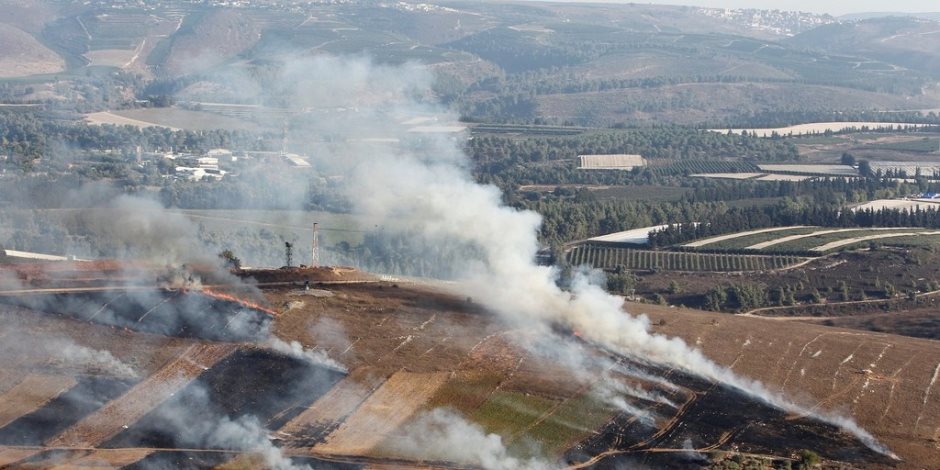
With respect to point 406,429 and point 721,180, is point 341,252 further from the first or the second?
point 721,180

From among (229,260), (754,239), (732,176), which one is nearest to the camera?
(229,260)

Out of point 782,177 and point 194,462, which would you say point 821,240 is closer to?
point 782,177

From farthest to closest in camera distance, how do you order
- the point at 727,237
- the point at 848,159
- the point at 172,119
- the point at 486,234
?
the point at 848,159 → the point at 172,119 → the point at 727,237 → the point at 486,234

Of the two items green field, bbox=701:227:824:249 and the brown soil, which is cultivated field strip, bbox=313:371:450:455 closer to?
the brown soil

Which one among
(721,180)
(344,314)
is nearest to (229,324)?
(344,314)

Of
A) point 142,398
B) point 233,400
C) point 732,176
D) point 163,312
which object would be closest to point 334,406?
point 233,400

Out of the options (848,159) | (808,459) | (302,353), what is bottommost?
(848,159)

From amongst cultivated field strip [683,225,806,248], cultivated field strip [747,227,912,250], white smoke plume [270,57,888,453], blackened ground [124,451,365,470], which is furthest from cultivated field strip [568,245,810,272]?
blackened ground [124,451,365,470]
